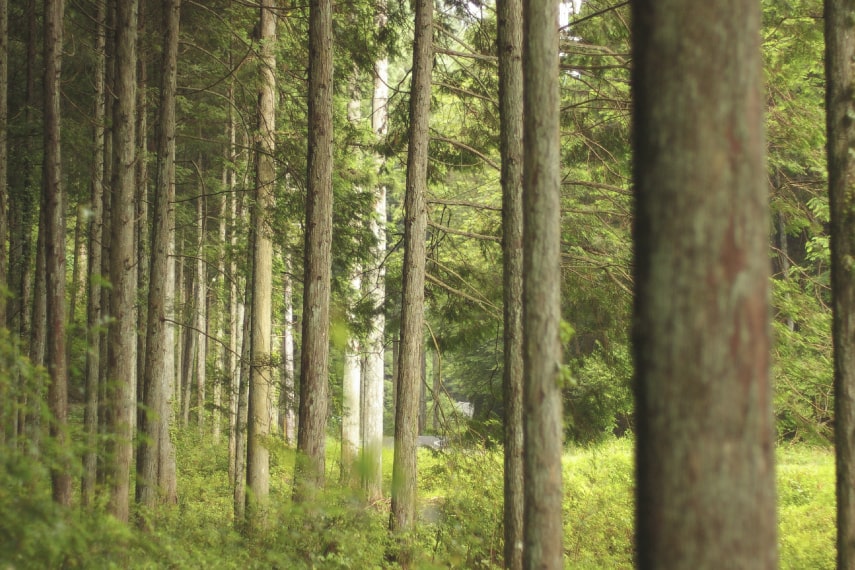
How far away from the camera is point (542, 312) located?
4.15 m

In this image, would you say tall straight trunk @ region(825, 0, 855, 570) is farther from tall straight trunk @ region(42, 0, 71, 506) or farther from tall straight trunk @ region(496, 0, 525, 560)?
tall straight trunk @ region(42, 0, 71, 506)

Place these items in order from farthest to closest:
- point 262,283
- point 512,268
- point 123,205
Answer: point 262,283 → point 123,205 → point 512,268

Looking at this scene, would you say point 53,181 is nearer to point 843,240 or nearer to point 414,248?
point 414,248

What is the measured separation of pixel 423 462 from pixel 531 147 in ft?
64.5

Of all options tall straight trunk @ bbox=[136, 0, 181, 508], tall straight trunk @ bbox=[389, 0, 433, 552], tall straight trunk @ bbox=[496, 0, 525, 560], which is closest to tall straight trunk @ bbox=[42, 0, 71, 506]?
tall straight trunk @ bbox=[136, 0, 181, 508]

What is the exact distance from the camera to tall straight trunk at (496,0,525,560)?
24.1 ft

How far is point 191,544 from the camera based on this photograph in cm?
732

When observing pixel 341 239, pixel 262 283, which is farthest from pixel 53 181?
pixel 341 239

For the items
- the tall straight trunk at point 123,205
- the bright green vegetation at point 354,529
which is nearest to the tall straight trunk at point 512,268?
the bright green vegetation at point 354,529

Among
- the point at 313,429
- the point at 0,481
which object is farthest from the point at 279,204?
the point at 0,481

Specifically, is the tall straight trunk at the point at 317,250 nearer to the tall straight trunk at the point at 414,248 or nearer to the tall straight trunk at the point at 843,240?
the tall straight trunk at the point at 414,248

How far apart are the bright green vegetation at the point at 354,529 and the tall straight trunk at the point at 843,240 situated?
179 inches

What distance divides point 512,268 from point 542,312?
334cm

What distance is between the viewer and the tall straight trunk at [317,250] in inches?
312
